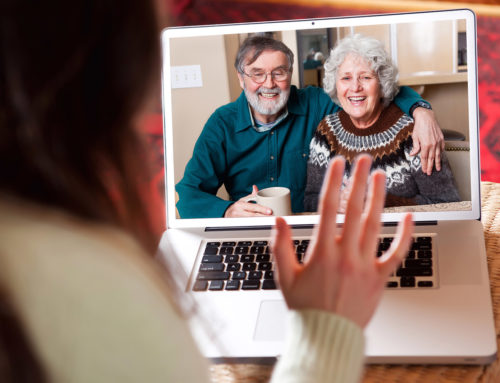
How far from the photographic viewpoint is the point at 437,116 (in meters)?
0.83

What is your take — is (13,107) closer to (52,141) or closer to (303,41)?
(52,141)

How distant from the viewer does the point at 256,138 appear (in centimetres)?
91

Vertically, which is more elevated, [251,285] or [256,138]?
[256,138]

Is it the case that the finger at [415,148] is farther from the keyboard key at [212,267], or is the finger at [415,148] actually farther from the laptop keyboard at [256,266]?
the keyboard key at [212,267]

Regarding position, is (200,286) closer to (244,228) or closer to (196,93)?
(244,228)

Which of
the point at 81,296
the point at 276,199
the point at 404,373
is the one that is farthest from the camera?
the point at 276,199

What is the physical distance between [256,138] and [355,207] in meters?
0.43

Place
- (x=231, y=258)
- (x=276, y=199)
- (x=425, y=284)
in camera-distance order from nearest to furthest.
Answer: (x=425, y=284) → (x=231, y=258) → (x=276, y=199)

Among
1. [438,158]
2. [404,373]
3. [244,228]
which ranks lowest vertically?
[404,373]

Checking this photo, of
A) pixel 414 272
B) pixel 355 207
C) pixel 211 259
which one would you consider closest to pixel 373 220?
pixel 355 207

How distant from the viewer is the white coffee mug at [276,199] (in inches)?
35.2

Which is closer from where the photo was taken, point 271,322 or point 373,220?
point 373,220

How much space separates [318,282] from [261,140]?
0.46m

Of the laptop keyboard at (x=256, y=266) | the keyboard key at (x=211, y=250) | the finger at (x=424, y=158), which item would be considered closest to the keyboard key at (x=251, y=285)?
the laptop keyboard at (x=256, y=266)
